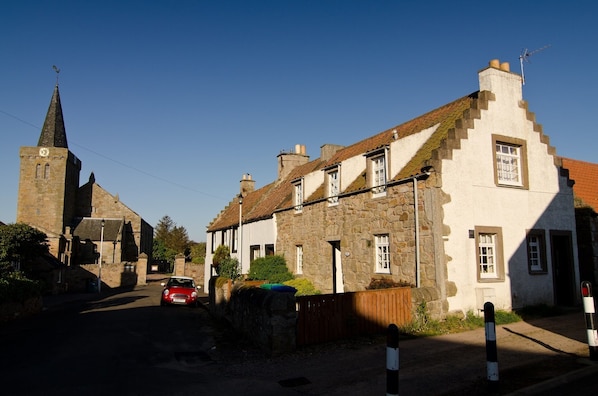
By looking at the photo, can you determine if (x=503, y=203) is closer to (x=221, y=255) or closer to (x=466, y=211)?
(x=466, y=211)

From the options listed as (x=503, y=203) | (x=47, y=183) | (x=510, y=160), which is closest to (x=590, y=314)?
(x=503, y=203)

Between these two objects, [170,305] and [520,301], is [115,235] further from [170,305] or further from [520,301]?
[520,301]

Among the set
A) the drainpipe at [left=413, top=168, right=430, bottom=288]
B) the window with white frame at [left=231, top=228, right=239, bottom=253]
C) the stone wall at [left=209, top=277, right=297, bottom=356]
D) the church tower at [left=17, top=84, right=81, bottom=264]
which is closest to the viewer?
the stone wall at [left=209, top=277, right=297, bottom=356]

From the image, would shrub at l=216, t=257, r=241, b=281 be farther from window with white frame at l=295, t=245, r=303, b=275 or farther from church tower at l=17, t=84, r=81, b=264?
church tower at l=17, t=84, r=81, b=264

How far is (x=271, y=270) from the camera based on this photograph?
20.8m

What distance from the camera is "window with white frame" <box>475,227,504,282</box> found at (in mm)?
12812

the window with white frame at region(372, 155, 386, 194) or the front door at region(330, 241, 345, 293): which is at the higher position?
the window with white frame at region(372, 155, 386, 194)

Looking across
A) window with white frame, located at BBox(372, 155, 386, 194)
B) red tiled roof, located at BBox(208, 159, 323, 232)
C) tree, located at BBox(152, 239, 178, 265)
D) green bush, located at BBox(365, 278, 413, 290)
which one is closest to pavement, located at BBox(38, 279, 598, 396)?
green bush, located at BBox(365, 278, 413, 290)

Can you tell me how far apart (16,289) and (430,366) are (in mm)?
17869

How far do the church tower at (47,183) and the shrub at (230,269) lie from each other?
36.7m

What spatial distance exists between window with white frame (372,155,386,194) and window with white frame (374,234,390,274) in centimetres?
170

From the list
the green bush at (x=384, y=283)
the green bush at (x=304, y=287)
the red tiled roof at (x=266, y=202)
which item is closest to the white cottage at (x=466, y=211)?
the green bush at (x=384, y=283)

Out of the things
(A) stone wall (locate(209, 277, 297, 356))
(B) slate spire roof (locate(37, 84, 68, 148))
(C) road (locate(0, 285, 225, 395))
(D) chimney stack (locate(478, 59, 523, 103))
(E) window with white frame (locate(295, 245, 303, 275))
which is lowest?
(C) road (locate(0, 285, 225, 395))

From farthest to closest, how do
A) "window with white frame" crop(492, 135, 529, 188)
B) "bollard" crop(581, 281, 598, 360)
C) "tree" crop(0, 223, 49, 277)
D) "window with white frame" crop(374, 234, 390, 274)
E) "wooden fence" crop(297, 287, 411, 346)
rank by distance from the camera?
"tree" crop(0, 223, 49, 277), "window with white frame" crop(374, 234, 390, 274), "window with white frame" crop(492, 135, 529, 188), "wooden fence" crop(297, 287, 411, 346), "bollard" crop(581, 281, 598, 360)
